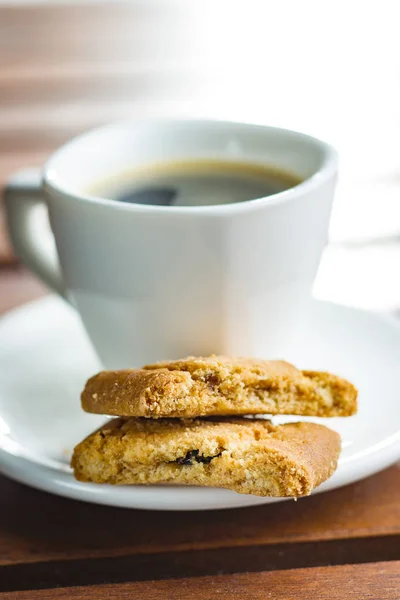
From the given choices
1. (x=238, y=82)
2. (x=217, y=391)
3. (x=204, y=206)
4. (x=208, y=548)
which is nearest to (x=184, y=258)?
(x=204, y=206)

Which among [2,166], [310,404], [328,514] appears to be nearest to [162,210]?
[310,404]

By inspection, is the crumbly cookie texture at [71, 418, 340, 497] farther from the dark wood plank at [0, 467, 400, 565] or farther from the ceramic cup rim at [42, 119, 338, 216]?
the ceramic cup rim at [42, 119, 338, 216]

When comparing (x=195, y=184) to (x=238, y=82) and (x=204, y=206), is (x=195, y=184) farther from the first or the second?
(x=238, y=82)

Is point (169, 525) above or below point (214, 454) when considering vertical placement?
below

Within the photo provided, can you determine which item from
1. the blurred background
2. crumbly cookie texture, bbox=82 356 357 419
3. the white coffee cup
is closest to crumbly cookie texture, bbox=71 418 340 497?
crumbly cookie texture, bbox=82 356 357 419

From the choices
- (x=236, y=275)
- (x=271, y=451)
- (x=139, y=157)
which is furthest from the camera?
(x=139, y=157)

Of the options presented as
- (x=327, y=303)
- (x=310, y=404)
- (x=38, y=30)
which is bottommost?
(x=38, y=30)

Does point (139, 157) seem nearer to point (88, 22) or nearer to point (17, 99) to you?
point (17, 99)
